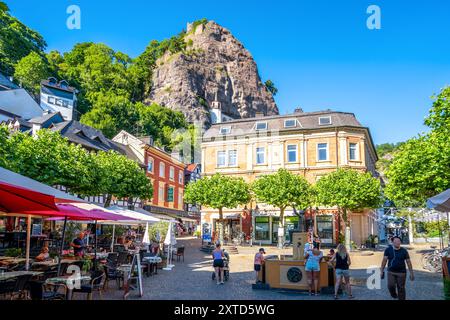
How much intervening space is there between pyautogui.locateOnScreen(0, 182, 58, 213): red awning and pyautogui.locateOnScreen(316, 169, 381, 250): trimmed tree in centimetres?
2361

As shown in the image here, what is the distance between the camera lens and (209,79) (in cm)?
10156

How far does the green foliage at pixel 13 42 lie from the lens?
6025cm

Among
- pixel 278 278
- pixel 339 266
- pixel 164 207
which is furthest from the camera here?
pixel 164 207

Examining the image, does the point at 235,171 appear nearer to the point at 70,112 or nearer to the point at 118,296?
the point at 118,296

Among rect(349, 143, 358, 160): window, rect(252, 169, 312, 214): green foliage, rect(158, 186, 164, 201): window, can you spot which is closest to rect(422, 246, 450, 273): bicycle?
rect(252, 169, 312, 214): green foliage

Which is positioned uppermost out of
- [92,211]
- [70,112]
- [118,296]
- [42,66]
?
[42,66]

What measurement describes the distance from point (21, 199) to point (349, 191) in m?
24.4

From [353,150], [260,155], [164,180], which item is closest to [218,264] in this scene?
[260,155]

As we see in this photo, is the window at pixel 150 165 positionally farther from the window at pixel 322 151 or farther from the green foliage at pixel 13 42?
the green foliage at pixel 13 42
